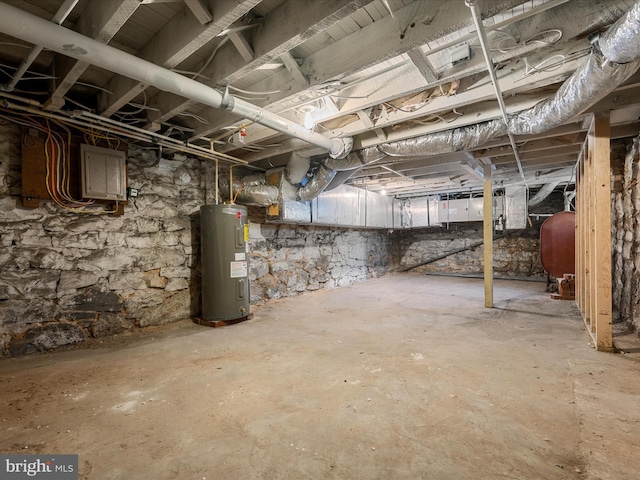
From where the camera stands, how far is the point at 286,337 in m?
2.73

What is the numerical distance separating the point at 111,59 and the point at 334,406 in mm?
2100

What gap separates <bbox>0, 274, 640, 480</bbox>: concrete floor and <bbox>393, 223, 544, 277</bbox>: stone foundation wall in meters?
4.34

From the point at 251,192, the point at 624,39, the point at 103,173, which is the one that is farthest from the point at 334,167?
the point at 624,39

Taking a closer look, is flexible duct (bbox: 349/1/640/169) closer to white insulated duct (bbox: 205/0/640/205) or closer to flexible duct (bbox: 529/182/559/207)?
white insulated duct (bbox: 205/0/640/205)

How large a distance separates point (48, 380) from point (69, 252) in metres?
1.09

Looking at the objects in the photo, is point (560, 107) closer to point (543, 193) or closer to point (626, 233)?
point (626, 233)

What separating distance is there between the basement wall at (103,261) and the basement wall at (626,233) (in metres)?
3.95

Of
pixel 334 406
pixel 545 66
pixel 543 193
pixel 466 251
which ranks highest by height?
pixel 545 66

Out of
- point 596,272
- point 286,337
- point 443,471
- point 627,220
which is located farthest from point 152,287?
point 627,220

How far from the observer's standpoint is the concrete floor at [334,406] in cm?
117

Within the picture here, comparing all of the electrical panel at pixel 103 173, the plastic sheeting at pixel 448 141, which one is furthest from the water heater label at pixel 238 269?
the plastic sheeting at pixel 448 141

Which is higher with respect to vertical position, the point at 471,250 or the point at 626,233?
the point at 626,233

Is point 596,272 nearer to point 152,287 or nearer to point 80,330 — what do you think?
point 152,287

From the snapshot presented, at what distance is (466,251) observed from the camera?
7332mm
